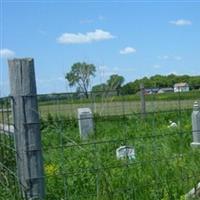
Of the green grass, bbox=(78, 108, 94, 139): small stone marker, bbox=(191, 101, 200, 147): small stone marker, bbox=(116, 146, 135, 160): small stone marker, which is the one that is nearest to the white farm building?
the green grass

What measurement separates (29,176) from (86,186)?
1328 mm

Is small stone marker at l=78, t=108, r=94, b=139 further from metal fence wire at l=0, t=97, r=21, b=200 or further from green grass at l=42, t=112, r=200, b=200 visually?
metal fence wire at l=0, t=97, r=21, b=200

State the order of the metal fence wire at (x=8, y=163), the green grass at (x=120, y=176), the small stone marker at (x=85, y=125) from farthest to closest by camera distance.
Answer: the small stone marker at (x=85, y=125)
the green grass at (x=120, y=176)
the metal fence wire at (x=8, y=163)

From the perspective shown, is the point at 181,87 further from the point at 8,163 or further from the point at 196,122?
the point at 196,122

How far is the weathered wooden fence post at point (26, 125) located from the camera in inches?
171

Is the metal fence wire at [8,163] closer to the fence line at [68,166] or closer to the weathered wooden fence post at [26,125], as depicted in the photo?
the fence line at [68,166]

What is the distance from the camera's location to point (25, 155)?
4.35m

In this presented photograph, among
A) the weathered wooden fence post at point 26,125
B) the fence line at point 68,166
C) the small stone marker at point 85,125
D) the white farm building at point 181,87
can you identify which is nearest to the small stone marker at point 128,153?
the fence line at point 68,166

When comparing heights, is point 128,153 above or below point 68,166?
above

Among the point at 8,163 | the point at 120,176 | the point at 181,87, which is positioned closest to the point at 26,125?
the point at 8,163

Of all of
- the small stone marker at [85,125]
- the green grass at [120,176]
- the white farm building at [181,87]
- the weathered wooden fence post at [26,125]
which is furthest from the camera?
the small stone marker at [85,125]

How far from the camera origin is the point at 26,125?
171 inches

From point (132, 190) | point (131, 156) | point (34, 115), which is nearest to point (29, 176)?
point (34, 115)

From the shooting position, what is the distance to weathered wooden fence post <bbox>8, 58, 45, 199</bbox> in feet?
14.3
